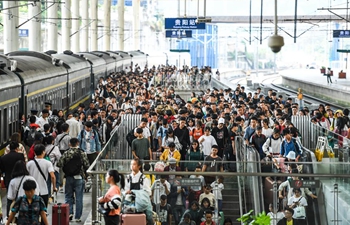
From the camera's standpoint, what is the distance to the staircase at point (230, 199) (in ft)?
36.3

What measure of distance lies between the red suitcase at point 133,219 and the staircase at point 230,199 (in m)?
1.28

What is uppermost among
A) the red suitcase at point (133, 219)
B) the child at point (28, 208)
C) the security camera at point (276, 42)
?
the security camera at point (276, 42)

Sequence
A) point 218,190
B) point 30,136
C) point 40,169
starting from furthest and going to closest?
point 30,136
point 40,169
point 218,190

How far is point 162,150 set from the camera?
56.4ft

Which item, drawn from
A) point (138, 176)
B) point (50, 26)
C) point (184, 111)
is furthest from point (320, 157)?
point (50, 26)

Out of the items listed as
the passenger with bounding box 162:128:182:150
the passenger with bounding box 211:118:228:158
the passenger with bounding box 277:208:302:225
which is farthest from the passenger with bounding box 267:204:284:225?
the passenger with bounding box 211:118:228:158

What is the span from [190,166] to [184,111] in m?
8.06

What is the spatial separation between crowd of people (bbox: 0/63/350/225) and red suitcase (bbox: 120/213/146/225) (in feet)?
0.52

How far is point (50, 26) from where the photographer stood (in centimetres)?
4516

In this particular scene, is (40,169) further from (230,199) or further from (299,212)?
(299,212)

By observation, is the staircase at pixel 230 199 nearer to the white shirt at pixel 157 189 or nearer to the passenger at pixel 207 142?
the white shirt at pixel 157 189

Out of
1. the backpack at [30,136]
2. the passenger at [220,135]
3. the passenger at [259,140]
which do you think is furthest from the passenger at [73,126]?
the passenger at [259,140]

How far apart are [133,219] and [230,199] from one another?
1.56 meters

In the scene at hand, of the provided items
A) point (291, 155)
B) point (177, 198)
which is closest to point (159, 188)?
point (177, 198)
